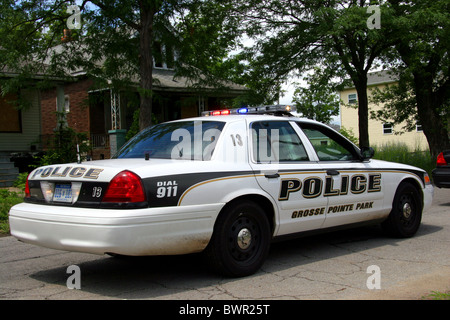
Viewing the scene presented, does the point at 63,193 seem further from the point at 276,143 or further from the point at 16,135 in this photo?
the point at 16,135

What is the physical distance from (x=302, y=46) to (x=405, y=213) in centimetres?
1047

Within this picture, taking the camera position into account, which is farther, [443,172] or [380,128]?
[380,128]

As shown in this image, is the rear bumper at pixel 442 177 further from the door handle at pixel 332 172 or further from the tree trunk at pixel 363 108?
the tree trunk at pixel 363 108

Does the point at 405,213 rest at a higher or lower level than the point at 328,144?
lower

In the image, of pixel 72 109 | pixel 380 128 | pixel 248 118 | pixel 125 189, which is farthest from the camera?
pixel 380 128

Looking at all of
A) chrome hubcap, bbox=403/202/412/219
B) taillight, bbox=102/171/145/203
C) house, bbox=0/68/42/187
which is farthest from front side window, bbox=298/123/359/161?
house, bbox=0/68/42/187

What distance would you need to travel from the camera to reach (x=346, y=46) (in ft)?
52.2

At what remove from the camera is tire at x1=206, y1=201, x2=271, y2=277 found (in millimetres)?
4688

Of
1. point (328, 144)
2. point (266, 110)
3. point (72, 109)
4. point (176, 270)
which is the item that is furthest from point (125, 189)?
point (72, 109)

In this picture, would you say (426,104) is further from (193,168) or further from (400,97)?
(193,168)

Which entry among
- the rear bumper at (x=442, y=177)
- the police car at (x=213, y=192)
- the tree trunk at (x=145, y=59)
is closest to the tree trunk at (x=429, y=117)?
the rear bumper at (x=442, y=177)

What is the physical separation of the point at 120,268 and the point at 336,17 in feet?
34.0

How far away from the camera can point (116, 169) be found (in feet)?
14.4

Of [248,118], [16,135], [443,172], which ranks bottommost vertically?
[443,172]
